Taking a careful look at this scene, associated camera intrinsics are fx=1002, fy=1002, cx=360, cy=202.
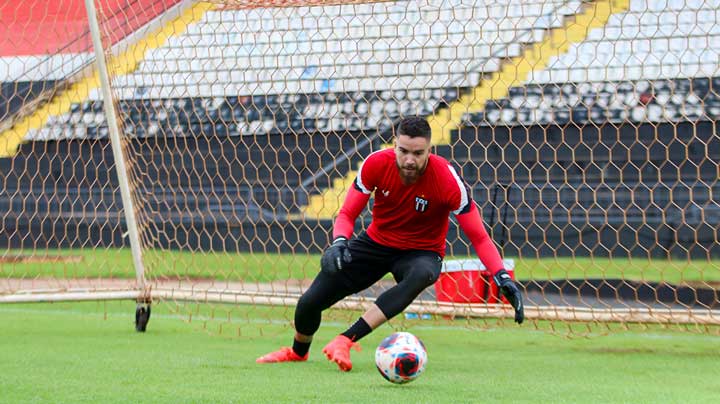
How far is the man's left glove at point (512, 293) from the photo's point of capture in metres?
4.46

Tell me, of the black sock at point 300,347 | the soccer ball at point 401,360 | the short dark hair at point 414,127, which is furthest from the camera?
the black sock at point 300,347

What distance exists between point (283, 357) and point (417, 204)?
1.07 meters

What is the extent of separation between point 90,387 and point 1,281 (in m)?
6.98

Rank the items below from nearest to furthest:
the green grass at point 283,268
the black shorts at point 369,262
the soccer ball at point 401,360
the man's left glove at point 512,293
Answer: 1. the soccer ball at point 401,360
2. the man's left glove at point 512,293
3. the black shorts at point 369,262
4. the green grass at point 283,268

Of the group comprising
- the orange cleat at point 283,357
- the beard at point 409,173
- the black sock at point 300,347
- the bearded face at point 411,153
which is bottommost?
the orange cleat at point 283,357

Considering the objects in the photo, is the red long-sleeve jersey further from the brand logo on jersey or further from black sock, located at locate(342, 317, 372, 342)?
black sock, located at locate(342, 317, 372, 342)

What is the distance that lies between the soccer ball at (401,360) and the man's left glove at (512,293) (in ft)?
1.73

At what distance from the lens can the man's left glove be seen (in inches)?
176

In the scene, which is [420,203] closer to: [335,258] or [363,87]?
[335,258]

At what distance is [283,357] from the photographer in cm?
522

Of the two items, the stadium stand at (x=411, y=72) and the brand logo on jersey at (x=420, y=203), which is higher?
the stadium stand at (x=411, y=72)

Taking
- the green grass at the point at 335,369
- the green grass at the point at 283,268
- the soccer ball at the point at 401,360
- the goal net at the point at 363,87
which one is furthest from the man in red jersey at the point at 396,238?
the green grass at the point at 283,268

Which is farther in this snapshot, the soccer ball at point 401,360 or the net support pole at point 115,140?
the net support pole at point 115,140

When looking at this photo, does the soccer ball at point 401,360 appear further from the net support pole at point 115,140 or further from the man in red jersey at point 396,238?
the net support pole at point 115,140
